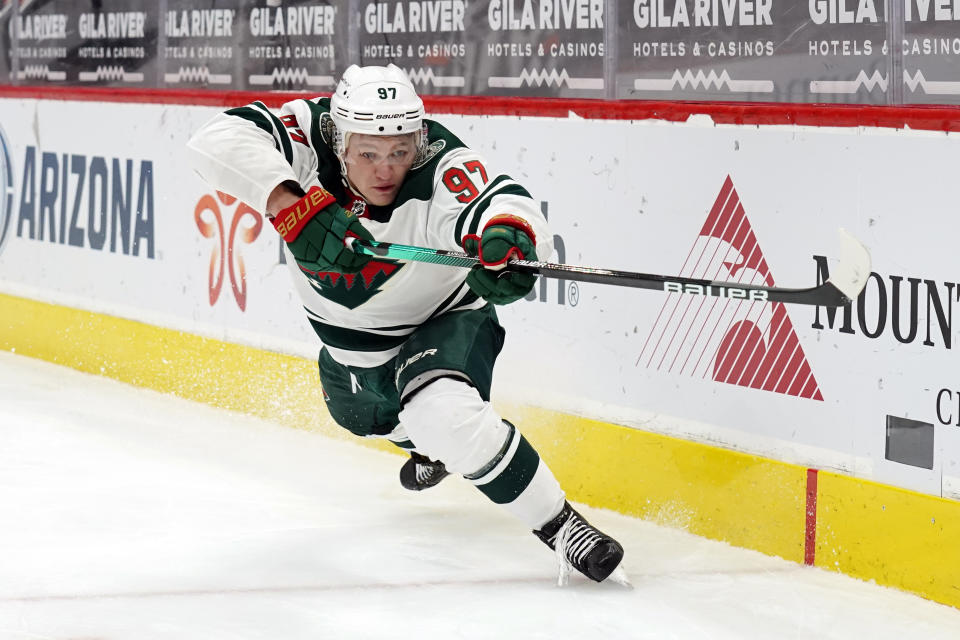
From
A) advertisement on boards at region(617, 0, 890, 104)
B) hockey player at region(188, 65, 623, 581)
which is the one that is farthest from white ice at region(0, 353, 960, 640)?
advertisement on boards at region(617, 0, 890, 104)

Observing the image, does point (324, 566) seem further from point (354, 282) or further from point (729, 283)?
point (729, 283)

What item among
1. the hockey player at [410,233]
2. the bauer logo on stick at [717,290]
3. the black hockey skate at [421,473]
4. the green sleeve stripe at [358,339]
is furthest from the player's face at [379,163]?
the black hockey skate at [421,473]

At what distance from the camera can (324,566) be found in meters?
3.18

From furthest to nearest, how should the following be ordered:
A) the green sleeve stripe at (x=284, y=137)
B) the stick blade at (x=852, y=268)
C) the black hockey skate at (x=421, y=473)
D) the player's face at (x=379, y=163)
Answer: the black hockey skate at (x=421, y=473) → the green sleeve stripe at (x=284, y=137) → the player's face at (x=379, y=163) → the stick blade at (x=852, y=268)

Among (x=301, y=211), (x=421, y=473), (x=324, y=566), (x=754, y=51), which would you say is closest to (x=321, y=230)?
(x=301, y=211)

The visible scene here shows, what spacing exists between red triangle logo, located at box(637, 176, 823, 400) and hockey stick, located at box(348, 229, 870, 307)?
658 millimetres

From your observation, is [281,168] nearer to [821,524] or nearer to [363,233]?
[363,233]

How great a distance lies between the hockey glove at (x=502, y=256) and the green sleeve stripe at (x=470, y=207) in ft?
0.57

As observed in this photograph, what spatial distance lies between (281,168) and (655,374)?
3.69 ft

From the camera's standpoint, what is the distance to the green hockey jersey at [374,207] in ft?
9.90

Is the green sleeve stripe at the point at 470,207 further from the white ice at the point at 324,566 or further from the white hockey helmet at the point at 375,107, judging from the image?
the white ice at the point at 324,566

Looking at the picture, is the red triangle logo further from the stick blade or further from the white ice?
the stick blade

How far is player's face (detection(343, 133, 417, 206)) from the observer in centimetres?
306

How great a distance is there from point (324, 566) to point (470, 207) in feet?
2.76
